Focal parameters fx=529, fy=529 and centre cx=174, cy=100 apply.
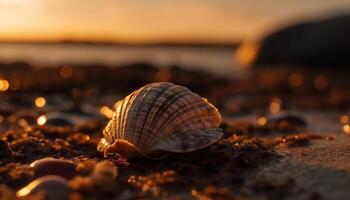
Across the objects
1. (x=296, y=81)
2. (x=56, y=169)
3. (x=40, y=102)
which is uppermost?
(x=296, y=81)

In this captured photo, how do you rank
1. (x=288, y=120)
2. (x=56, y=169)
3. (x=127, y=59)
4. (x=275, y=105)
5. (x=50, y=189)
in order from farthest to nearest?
(x=127, y=59) < (x=275, y=105) < (x=288, y=120) < (x=56, y=169) < (x=50, y=189)

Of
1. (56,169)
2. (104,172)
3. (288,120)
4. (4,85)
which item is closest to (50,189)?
(104,172)

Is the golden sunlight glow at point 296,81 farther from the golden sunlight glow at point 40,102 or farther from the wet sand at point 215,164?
the golden sunlight glow at point 40,102

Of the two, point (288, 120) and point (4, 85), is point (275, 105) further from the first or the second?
point (4, 85)

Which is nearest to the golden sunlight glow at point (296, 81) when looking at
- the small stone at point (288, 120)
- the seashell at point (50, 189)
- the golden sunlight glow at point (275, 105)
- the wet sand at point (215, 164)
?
the golden sunlight glow at point (275, 105)

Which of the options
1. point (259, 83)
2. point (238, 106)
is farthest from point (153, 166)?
point (259, 83)

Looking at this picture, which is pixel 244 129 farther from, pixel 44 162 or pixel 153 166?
pixel 44 162
